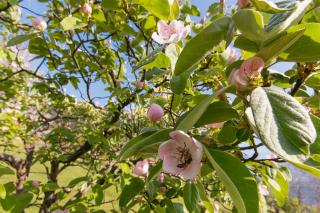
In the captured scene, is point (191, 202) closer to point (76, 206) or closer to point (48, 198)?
point (76, 206)

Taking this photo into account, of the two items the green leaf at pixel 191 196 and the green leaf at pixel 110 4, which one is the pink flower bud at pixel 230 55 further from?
the green leaf at pixel 110 4

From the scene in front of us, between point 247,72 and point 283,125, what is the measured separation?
0.14m

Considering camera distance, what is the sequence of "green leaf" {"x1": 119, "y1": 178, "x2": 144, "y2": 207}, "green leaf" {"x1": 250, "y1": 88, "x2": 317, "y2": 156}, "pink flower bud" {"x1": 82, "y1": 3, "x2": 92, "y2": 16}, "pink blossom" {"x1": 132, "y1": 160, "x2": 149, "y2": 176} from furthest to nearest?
"pink flower bud" {"x1": 82, "y1": 3, "x2": 92, "y2": 16} < "pink blossom" {"x1": 132, "y1": 160, "x2": 149, "y2": 176} < "green leaf" {"x1": 119, "y1": 178, "x2": 144, "y2": 207} < "green leaf" {"x1": 250, "y1": 88, "x2": 317, "y2": 156}

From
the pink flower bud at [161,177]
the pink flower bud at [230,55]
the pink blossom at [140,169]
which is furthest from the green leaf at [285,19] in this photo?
the pink flower bud at [161,177]

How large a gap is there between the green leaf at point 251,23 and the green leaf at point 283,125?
9cm

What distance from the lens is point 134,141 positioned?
0.61 m

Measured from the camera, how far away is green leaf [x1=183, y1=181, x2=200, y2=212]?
0.81 metres

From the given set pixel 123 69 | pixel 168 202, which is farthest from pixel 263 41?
pixel 123 69

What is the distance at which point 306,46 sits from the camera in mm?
524

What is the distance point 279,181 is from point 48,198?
1822 mm

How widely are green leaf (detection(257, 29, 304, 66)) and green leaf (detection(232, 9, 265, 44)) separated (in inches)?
0.9

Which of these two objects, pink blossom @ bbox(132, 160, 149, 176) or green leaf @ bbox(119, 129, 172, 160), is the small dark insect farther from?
pink blossom @ bbox(132, 160, 149, 176)

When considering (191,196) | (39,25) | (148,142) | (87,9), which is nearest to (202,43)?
(148,142)

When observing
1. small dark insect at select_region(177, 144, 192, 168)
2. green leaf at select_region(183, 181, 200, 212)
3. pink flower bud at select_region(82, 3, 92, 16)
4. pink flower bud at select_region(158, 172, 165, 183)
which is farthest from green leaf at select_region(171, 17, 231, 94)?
pink flower bud at select_region(82, 3, 92, 16)
